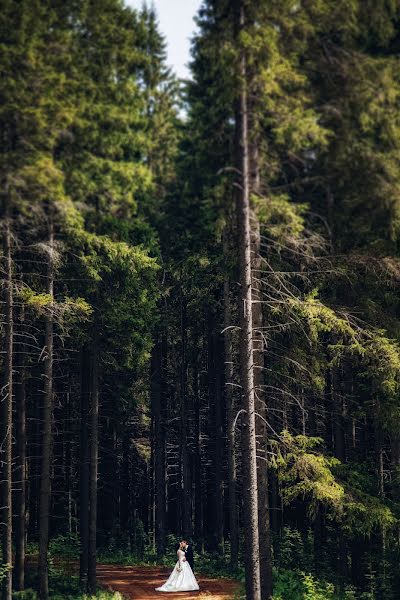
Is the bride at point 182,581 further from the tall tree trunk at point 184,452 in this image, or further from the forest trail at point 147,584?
the tall tree trunk at point 184,452

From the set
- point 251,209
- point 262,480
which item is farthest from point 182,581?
point 251,209

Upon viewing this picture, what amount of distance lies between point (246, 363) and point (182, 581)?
410 inches

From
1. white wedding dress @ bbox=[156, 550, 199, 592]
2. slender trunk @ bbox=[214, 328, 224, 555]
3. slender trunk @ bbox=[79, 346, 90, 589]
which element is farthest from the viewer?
slender trunk @ bbox=[214, 328, 224, 555]

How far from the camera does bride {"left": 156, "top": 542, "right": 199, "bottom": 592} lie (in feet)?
67.6

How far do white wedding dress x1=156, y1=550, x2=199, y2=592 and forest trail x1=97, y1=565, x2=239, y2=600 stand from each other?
0.93 ft

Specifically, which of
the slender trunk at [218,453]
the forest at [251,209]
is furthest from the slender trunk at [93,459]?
the slender trunk at [218,453]

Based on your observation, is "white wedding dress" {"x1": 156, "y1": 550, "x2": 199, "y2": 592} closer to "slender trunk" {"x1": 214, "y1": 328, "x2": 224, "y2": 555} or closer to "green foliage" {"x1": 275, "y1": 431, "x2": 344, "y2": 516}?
"slender trunk" {"x1": 214, "y1": 328, "x2": 224, "y2": 555}

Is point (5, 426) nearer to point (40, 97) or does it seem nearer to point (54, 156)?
point (54, 156)

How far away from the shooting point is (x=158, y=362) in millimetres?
29266

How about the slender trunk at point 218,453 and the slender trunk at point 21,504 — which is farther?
the slender trunk at point 218,453

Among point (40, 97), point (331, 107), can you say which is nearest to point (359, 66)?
point (331, 107)

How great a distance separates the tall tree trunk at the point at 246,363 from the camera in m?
13.6

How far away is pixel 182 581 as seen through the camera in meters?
20.8

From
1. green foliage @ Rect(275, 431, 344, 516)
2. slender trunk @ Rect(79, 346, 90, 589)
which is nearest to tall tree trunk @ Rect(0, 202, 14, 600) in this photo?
slender trunk @ Rect(79, 346, 90, 589)
